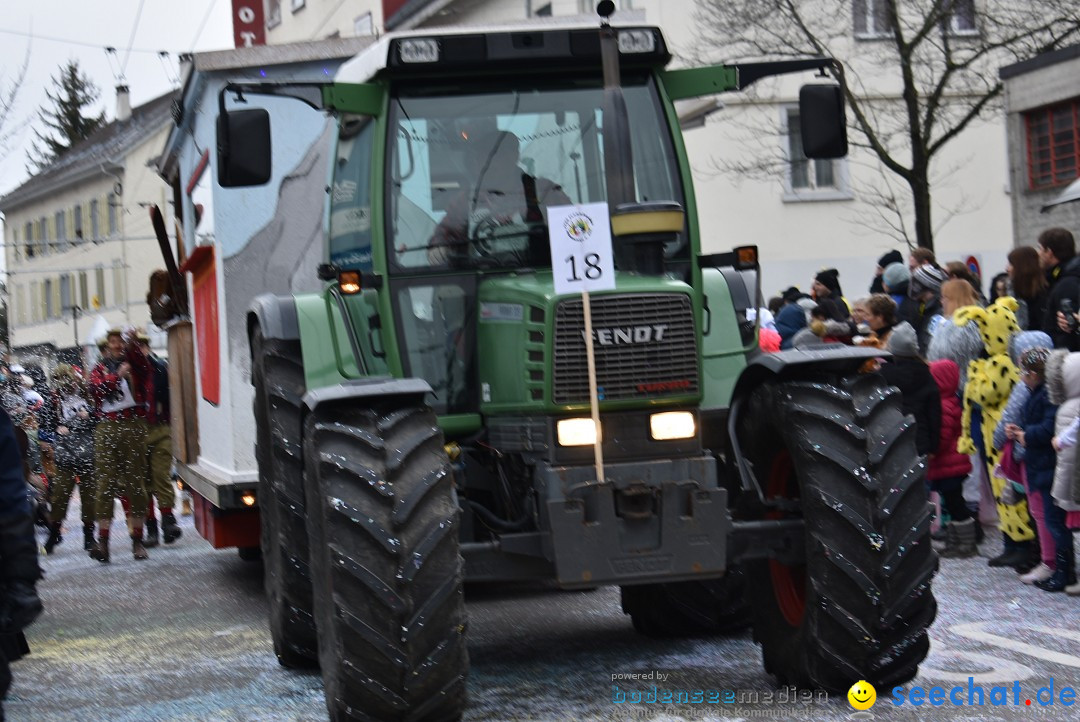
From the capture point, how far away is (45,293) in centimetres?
7156

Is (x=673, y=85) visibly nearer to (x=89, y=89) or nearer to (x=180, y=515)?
(x=180, y=515)

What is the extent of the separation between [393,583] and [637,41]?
9.23 ft

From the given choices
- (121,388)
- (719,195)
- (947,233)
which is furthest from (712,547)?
(947,233)

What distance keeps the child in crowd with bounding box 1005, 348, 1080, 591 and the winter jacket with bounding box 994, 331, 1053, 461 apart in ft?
0.19

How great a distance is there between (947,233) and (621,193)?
24.9m

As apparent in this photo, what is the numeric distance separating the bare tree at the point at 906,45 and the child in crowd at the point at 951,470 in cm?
812

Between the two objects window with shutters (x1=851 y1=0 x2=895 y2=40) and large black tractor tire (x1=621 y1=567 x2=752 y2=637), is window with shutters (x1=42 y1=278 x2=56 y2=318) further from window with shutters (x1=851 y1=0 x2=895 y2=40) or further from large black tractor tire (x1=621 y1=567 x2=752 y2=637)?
large black tractor tire (x1=621 y1=567 x2=752 y2=637)

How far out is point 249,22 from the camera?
1809 inches

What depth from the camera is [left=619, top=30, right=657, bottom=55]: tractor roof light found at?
7355 mm

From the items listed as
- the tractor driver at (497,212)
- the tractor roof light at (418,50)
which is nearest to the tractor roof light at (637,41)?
the tractor driver at (497,212)

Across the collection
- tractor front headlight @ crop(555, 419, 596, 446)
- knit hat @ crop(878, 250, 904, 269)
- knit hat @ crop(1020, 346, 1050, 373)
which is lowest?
tractor front headlight @ crop(555, 419, 596, 446)

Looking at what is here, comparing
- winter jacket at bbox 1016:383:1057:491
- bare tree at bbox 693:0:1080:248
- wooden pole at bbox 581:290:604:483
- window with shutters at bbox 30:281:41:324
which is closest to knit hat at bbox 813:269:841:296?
bare tree at bbox 693:0:1080:248

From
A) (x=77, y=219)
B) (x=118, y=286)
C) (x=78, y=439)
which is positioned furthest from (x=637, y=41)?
(x=77, y=219)

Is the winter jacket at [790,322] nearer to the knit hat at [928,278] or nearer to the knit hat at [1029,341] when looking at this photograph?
the knit hat at [928,278]
